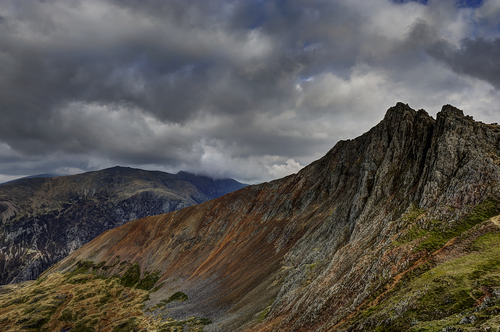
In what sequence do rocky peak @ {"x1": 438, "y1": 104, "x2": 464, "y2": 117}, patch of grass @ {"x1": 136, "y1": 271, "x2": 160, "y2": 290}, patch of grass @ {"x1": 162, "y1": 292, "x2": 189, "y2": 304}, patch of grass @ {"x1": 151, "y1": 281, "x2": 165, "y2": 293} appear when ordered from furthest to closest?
patch of grass @ {"x1": 136, "y1": 271, "x2": 160, "y2": 290} → patch of grass @ {"x1": 151, "y1": 281, "x2": 165, "y2": 293} → patch of grass @ {"x1": 162, "y1": 292, "x2": 189, "y2": 304} → rocky peak @ {"x1": 438, "y1": 104, "x2": 464, "y2": 117}

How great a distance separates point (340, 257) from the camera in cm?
4412

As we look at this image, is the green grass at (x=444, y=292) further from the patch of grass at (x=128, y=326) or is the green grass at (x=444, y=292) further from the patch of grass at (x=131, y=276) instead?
the patch of grass at (x=131, y=276)

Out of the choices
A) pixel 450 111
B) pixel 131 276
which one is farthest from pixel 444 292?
pixel 131 276

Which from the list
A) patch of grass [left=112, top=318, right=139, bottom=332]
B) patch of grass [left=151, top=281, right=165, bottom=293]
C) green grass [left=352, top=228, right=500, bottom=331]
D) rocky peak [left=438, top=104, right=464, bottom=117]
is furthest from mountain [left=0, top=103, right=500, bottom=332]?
patch of grass [left=151, top=281, right=165, bottom=293]

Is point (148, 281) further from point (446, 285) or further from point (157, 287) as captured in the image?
point (446, 285)

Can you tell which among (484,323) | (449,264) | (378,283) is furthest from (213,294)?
(484,323)

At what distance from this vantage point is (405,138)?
186 feet

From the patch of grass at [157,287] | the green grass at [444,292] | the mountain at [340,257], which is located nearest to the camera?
the green grass at [444,292]

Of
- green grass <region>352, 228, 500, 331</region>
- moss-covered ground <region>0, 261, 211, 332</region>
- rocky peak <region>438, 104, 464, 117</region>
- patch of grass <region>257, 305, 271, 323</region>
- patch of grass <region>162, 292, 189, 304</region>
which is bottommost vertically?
moss-covered ground <region>0, 261, 211, 332</region>

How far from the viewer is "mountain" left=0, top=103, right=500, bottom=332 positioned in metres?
24.2

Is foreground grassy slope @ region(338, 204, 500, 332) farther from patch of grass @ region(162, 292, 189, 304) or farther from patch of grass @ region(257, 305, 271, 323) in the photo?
patch of grass @ region(162, 292, 189, 304)

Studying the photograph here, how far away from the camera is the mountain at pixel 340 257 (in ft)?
79.3

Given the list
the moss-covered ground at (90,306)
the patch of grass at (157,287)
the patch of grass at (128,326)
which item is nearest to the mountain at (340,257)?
the patch of grass at (128,326)

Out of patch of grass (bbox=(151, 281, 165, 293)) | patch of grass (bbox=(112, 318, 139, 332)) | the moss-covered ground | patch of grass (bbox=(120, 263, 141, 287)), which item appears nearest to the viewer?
patch of grass (bbox=(112, 318, 139, 332))
